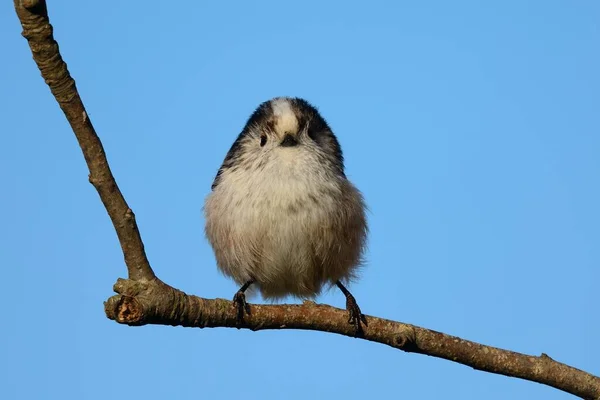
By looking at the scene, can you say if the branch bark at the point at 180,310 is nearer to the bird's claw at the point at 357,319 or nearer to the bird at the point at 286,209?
the bird's claw at the point at 357,319

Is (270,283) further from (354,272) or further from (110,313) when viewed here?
(110,313)

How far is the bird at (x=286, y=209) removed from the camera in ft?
19.4

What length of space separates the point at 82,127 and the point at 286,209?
2.25m

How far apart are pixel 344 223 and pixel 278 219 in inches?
21.0

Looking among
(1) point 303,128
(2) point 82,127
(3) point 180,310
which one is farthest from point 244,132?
(2) point 82,127

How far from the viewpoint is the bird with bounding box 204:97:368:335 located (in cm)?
591

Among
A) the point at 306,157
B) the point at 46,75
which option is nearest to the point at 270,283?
the point at 306,157

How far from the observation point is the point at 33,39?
361 centimetres

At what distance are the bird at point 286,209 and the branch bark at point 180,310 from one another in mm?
583

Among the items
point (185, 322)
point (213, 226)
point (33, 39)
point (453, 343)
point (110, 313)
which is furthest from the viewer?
point (213, 226)

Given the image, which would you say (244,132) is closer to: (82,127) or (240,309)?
(240,309)

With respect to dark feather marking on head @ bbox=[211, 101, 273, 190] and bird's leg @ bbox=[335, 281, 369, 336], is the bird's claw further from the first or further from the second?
dark feather marking on head @ bbox=[211, 101, 273, 190]

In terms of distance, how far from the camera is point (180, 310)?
4324 millimetres

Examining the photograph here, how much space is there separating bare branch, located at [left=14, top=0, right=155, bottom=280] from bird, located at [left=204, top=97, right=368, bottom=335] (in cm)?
180
